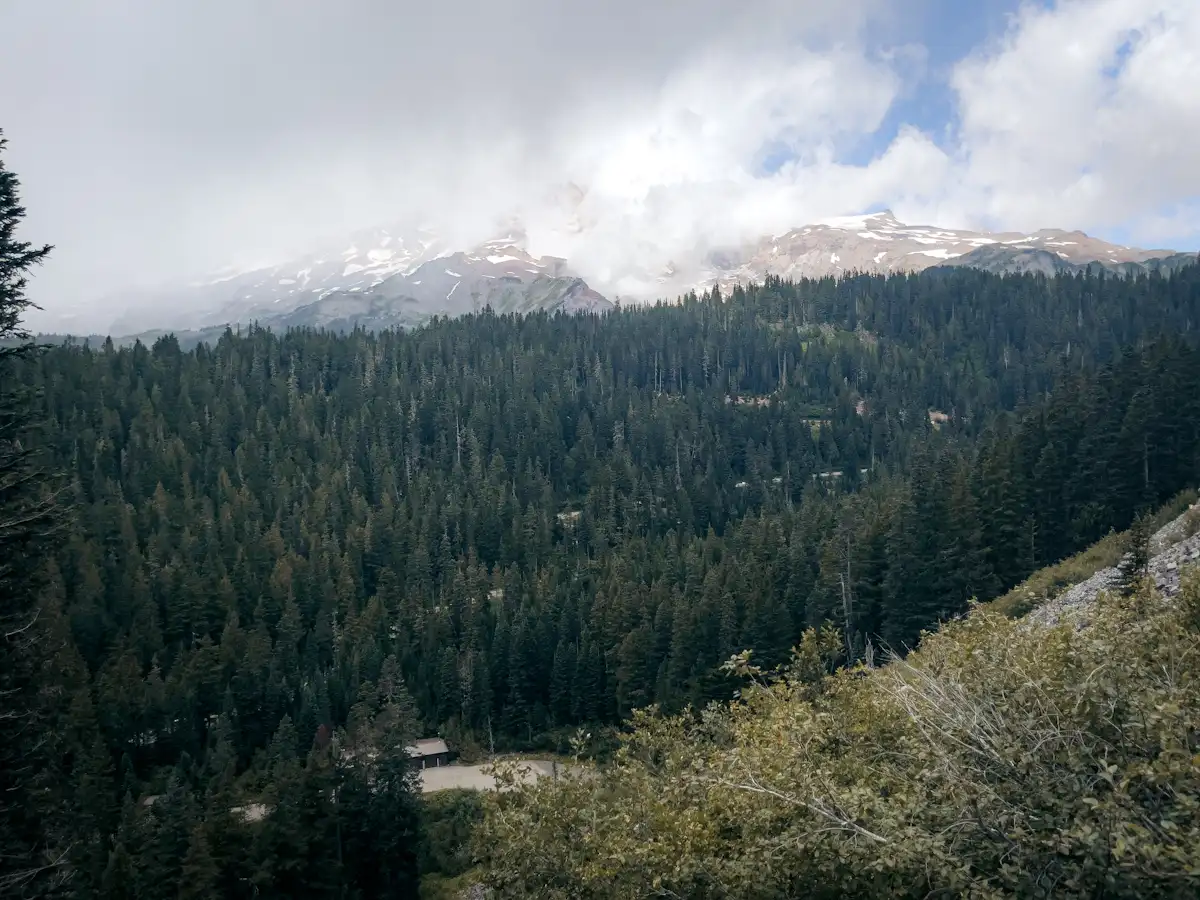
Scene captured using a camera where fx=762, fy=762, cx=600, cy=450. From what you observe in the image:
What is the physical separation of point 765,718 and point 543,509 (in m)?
100

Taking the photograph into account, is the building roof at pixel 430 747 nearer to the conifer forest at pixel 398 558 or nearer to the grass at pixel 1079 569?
the conifer forest at pixel 398 558

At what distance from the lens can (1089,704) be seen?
926 cm

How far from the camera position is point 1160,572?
3058 centimetres

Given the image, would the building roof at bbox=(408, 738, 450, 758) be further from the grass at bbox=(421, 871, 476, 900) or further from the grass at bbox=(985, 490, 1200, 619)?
the grass at bbox=(985, 490, 1200, 619)

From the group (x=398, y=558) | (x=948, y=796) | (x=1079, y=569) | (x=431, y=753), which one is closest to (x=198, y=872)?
(x=431, y=753)

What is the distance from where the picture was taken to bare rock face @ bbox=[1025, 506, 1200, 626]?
93.8 ft

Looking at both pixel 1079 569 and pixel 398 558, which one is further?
pixel 398 558

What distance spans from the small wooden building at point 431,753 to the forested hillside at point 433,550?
195 centimetres

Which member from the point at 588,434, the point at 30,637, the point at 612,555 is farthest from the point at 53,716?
the point at 588,434

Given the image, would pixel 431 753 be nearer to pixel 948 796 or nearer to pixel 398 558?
pixel 398 558

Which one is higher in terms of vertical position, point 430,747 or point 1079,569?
point 1079,569

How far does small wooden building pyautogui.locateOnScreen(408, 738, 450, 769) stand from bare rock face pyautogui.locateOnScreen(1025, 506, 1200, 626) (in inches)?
2011

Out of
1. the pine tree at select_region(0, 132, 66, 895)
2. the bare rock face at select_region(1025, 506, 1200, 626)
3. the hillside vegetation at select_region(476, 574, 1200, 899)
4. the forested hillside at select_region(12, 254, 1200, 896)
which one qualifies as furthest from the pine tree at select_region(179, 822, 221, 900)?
the bare rock face at select_region(1025, 506, 1200, 626)

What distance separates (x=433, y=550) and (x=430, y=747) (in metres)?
40.2
